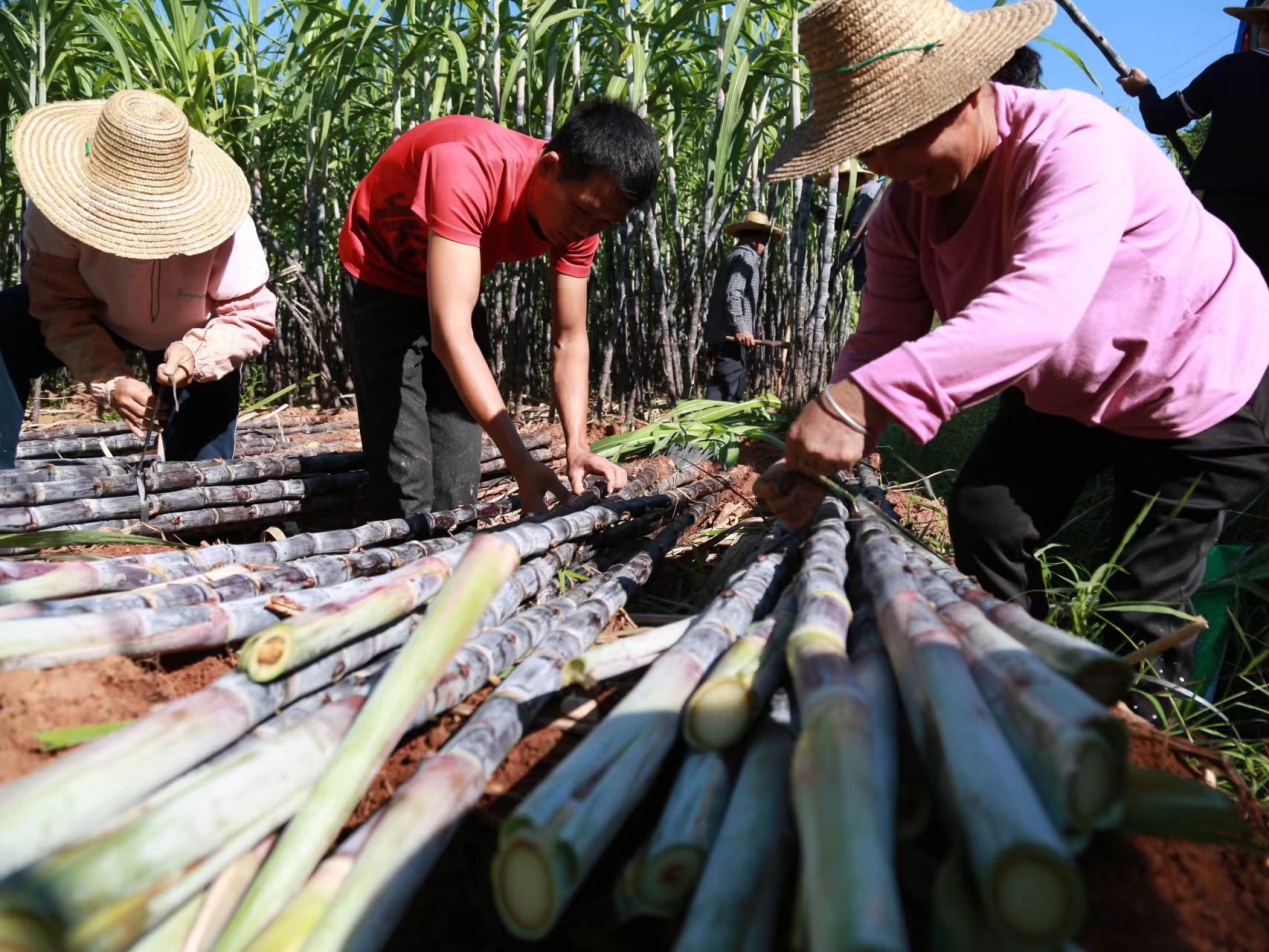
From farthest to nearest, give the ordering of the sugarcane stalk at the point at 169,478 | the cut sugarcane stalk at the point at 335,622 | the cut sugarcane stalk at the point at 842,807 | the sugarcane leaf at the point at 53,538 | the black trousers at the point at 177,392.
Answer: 1. the black trousers at the point at 177,392
2. the sugarcane stalk at the point at 169,478
3. the sugarcane leaf at the point at 53,538
4. the cut sugarcane stalk at the point at 335,622
5. the cut sugarcane stalk at the point at 842,807

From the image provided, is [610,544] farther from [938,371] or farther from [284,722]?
[284,722]

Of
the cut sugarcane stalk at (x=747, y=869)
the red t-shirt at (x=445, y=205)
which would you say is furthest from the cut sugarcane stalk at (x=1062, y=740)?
the red t-shirt at (x=445, y=205)

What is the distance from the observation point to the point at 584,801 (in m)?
0.86

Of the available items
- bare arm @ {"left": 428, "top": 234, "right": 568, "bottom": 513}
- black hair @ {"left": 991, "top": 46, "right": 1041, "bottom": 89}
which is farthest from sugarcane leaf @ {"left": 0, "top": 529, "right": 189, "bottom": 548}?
black hair @ {"left": 991, "top": 46, "right": 1041, "bottom": 89}

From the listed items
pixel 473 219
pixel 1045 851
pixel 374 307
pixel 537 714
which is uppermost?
pixel 473 219

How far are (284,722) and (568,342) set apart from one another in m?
2.02

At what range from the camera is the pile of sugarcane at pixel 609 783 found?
715 millimetres

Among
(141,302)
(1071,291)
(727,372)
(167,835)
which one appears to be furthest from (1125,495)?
(727,372)

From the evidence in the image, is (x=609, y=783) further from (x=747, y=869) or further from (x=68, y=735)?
(x=68, y=735)

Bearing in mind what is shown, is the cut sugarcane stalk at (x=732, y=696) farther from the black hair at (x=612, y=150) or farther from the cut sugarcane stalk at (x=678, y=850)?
the black hair at (x=612, y=150)

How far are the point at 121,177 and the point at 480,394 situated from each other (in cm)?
115

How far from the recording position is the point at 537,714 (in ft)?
4.24

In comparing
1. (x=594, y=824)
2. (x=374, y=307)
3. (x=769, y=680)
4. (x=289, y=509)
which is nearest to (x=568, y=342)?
(x=374, y=307)

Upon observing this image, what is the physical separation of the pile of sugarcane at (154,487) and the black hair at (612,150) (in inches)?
56.6
